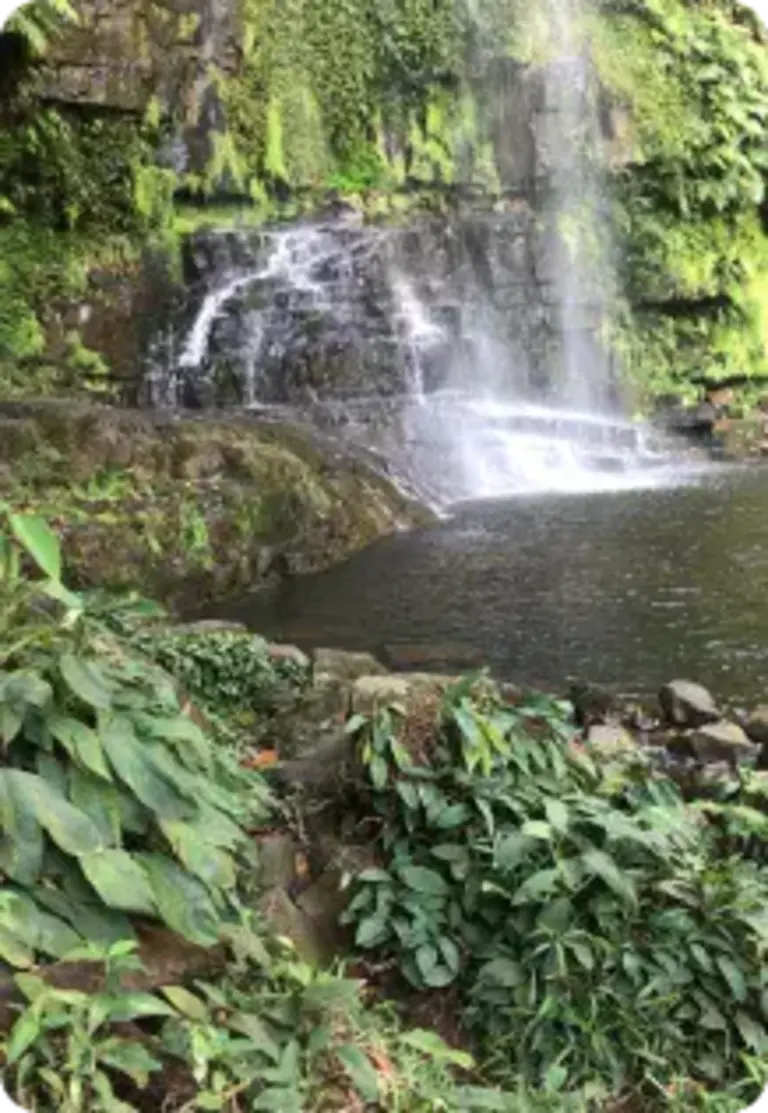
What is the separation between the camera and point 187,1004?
2.85 meters

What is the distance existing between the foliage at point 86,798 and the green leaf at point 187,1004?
6.3 inches

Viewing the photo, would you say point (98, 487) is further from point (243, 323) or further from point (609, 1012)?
point (609, 1012)

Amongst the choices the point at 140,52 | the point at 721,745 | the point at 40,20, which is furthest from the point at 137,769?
the point at 140,52

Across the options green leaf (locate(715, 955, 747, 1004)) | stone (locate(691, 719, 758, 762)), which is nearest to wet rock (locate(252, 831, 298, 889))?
green leaf (locate(715, 955, 747, 1004))

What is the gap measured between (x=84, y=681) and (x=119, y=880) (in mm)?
548

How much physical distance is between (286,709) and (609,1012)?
2.84 m

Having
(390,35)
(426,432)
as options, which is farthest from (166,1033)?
(390,35)

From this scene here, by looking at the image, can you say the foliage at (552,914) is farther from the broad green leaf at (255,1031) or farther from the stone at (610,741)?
the stone at (610,741)

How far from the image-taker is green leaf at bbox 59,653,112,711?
10.1ft

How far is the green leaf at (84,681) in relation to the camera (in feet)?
10.1

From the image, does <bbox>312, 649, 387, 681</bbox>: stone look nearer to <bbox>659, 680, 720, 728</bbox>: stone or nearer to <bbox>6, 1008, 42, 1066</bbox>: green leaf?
<bbox>659, 680, 720, 728</bbox>: stone

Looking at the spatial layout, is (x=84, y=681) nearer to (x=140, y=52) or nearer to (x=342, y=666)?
(x=342, y=666)

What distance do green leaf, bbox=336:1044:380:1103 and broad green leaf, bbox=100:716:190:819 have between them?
0.77m

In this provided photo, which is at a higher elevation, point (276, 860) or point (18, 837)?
point (18, 837)
